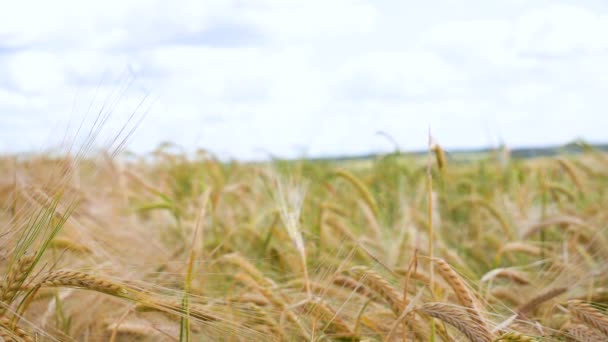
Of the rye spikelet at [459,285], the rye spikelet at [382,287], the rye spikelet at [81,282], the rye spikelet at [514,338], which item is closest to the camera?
the rye spikelet at [514,338]

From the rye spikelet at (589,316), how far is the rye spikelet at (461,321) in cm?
36

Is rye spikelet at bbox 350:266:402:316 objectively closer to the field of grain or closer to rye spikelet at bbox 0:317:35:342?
the field of grain

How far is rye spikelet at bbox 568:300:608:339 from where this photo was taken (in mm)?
1491

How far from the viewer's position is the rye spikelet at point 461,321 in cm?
129

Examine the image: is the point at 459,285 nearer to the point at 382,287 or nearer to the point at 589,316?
the point at 382,287

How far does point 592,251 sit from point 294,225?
1582 mm

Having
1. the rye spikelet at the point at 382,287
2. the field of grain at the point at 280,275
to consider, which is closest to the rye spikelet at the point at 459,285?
the field of grain at the point at 280,275

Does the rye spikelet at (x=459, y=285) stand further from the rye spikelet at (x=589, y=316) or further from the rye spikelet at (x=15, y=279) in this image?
the rye spikelet at (x=15, y=279)

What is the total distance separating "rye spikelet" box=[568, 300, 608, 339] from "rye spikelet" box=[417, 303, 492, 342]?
0.36 m

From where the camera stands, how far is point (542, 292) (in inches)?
78.2

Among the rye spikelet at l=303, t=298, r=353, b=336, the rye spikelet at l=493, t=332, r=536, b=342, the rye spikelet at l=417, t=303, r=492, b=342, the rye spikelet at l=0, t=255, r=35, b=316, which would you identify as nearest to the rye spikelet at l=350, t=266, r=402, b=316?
the rye spikelet at l=303, t=298, r=353, b=336

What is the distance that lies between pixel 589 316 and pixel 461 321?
432mm

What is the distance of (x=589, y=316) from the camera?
4.99ft

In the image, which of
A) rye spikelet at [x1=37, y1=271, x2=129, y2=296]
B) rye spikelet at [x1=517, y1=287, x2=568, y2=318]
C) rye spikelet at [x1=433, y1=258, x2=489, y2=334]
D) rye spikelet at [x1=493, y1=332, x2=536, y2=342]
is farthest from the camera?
rye spikelet at [x1=517, y1=287, x2=568, y2=318]
